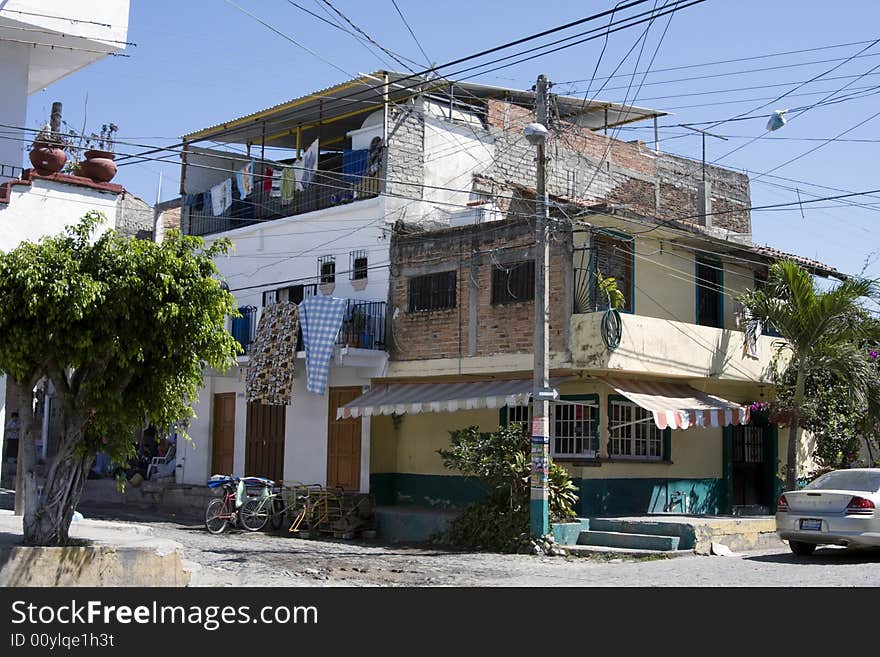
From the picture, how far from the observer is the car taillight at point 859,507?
14203 millimetres

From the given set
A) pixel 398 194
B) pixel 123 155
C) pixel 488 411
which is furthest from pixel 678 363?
pixel 123 155

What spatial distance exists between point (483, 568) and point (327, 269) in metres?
10.4

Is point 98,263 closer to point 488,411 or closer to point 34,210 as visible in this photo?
point 34,210

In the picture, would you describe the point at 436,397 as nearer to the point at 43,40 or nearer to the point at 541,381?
the point at 541,381

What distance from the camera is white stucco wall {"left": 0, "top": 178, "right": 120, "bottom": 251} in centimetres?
1548

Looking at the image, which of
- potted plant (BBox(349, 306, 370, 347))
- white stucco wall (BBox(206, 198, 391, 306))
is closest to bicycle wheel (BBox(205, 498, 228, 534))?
potted plant (BBox(349, 306, 370, 347))

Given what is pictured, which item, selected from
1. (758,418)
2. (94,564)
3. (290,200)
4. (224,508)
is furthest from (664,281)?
(94,564)

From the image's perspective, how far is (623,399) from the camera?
19.8 m

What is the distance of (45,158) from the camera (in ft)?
51.7

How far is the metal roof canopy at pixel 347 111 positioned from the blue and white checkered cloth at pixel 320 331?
4.54 m

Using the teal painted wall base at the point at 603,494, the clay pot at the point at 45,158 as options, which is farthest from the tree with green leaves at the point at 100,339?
the teal painted wall base at the point at 603,494

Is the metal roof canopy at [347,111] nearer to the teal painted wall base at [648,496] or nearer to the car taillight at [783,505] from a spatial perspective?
the teal painted wall base at [648,496]

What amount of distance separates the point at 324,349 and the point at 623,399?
6262 mm

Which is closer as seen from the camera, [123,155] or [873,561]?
[873,561]
